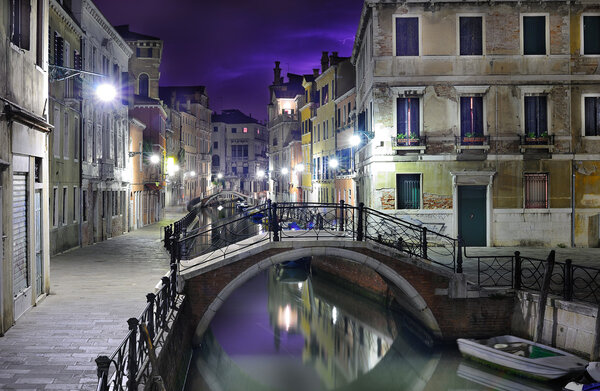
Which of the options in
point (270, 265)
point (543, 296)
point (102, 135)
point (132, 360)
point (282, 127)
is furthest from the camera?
point (282, 127)

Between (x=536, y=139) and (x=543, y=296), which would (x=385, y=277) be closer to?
(x=543, y=296)

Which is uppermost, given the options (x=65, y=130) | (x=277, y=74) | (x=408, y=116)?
(x=277, y=74)

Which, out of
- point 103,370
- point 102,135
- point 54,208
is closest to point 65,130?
point 54,208

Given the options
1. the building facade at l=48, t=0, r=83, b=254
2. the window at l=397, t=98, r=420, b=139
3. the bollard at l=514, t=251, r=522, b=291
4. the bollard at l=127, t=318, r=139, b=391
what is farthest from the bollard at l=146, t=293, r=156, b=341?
the window at l=397, t=98, r=420, b=139

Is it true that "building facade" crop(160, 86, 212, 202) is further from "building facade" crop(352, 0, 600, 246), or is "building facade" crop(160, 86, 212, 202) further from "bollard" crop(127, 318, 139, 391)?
"bollard" crop(127, 318, 139, 391)

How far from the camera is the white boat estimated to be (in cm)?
1204

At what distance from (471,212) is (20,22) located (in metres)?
15.9

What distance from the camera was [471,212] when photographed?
2178 cm

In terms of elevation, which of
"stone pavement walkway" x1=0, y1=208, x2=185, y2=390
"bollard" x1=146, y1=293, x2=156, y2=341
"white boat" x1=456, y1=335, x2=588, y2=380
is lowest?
"white boat" x1=456, y1=335, x2=588, y2=380

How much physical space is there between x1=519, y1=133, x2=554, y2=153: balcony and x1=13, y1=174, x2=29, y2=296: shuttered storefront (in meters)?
16.5

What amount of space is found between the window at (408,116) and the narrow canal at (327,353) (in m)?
6.07

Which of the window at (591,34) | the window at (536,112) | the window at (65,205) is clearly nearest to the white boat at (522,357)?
the window at (536,112)

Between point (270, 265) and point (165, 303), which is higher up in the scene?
point (270, 265)

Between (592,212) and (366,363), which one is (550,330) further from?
(592,212)
